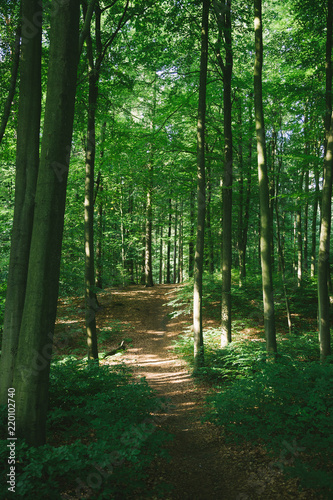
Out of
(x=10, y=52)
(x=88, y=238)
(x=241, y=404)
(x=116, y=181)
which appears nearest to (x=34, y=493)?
(x=241, y=404)

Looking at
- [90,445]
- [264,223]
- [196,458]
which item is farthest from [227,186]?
[90,445]

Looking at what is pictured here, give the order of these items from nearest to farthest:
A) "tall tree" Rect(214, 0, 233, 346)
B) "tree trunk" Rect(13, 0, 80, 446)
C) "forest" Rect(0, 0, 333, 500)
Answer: "forest" Rect(0, 0, 333, 500), "tree trunk" Rect(13, 0, 80, 446), "tall tree" Rect(214, 0, 233, 346)

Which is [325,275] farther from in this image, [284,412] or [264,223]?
[284,412]

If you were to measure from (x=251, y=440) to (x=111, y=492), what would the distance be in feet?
8.43

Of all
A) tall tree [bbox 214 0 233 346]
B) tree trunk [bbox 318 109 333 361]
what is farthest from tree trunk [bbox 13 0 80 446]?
tall tree [bbox 214 0 233 346]

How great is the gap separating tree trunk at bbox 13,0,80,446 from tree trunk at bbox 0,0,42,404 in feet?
3.51

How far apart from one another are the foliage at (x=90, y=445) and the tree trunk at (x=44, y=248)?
399mm

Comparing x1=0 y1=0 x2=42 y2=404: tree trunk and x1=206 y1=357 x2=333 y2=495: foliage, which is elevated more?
x1=0 y1=0 x2=42 y2=404: tree trunk

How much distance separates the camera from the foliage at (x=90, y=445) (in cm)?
306

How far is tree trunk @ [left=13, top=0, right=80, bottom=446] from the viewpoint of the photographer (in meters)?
3.65

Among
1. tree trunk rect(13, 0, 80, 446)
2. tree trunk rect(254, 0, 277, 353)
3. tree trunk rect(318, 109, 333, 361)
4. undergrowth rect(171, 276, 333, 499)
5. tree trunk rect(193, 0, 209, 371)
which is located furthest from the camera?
tree trunk rect(193, 0, 209, 371)

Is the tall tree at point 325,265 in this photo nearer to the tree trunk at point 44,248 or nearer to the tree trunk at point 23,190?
the tree trunk at point 44,248

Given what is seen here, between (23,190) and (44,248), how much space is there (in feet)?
5.63

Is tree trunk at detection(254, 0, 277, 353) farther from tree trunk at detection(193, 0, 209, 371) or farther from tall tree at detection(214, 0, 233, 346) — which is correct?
tall tree at detection(214, 0, 233, 346)
